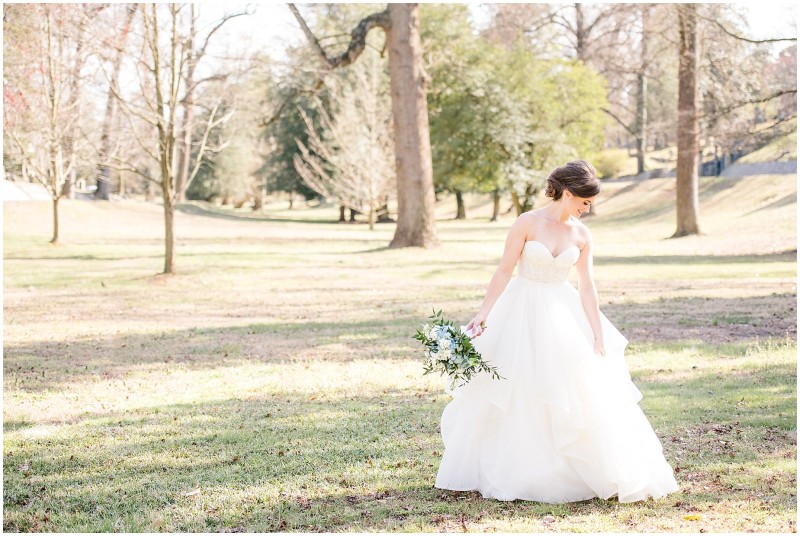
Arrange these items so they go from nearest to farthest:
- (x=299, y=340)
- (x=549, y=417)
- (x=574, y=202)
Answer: (x=549, y=417) < (x=574, y=202) < (x=299, y=340)

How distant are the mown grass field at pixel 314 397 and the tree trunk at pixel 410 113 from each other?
11.7 feet

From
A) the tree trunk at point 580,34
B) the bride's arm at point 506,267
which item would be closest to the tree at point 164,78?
the bride's arm at point 506,267

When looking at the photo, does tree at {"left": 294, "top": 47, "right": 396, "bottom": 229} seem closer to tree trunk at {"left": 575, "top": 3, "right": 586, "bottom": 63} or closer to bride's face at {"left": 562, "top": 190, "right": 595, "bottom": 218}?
tree trunk at {"left": 575, "top": 3, "right": 586, "bottom": 63}

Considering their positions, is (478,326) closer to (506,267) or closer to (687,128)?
(506,267)

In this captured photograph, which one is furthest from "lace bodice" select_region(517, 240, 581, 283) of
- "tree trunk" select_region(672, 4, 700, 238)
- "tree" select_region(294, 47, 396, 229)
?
"tree" select_region(294, 47, 396, 229)

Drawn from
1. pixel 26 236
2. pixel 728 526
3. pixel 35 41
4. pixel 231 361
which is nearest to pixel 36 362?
pixel 231 361

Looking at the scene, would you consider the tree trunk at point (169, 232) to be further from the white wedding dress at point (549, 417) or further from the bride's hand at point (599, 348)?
the bride's hand at point (599, 348)

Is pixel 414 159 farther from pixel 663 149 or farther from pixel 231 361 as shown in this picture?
pixel 663 149

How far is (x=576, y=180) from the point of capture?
17.8ft

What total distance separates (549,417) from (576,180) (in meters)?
1.56

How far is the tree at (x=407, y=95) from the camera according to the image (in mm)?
23719

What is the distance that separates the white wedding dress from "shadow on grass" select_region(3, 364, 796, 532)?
145mm

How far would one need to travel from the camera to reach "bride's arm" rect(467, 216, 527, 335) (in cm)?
548

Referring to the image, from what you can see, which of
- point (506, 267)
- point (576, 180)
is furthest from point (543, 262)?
point (576, 180)
